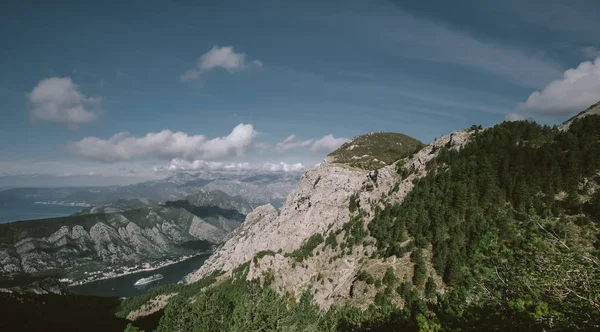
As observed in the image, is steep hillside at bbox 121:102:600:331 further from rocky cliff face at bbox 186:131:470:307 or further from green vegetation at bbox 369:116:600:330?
rocky cliff face at bbox 186:131:470:307

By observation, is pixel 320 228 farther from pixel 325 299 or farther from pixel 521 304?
pixel 521 304

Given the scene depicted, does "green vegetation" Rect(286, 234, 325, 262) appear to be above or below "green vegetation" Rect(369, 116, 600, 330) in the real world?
below

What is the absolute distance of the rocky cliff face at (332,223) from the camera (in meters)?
98.4

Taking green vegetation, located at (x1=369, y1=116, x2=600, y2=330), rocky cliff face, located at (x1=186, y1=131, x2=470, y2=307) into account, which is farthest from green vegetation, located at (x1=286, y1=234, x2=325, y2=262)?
green vegetation, located at (x1=369, y1=116, x2=600, y2=330)

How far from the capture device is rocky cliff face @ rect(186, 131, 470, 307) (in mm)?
98431

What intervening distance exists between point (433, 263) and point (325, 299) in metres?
38.3

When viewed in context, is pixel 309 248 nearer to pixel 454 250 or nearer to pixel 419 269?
pixel 419 269

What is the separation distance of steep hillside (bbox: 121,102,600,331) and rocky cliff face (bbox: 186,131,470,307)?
65cm

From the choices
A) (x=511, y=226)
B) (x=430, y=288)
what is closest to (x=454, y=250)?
(x=430, y=288)

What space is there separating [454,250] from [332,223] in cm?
7242

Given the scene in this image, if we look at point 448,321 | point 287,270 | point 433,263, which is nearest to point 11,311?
point 287,270

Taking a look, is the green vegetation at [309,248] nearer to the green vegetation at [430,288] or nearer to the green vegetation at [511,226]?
the green vegetation at [511,226]

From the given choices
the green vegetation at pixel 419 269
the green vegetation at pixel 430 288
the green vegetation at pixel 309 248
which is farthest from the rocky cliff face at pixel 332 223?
the green vegetation at pixel 430 288

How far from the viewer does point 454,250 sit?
7325 cm
